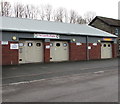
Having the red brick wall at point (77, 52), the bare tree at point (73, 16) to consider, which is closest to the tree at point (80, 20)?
the bare tree at point (73, 16)

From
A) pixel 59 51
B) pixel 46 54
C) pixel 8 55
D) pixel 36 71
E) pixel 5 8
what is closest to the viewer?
pixel 36 71

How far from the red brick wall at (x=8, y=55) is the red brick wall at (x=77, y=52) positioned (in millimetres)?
6707

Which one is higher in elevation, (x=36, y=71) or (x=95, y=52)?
(x=95, y=52)

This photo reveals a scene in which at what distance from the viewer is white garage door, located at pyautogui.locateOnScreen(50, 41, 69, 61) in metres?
18.3

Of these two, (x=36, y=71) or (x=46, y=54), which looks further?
(x=46, y=54)

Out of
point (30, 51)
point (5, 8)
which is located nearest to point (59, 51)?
point (30, 51)

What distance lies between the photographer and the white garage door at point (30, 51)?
53.6 ft

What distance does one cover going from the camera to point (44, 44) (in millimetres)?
17469

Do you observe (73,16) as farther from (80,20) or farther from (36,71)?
(36,71)

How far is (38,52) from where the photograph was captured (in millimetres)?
17406

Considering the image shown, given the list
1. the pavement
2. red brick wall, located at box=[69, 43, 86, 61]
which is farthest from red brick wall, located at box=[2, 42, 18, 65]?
red brick wall, located at box=[69, 43, 86, 61]

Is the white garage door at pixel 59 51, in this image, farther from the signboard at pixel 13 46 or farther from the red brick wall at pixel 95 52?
the signboard at pixel 13 46

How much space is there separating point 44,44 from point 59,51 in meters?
2.21

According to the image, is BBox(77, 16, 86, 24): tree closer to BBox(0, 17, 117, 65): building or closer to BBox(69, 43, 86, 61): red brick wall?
BBox(0, 17, 117, 65): building
